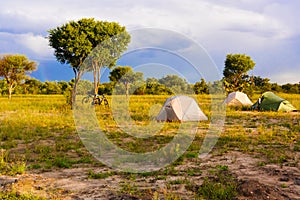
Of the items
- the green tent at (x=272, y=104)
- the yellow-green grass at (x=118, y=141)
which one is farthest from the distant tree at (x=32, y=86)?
the green tent at (x=272, y=104)

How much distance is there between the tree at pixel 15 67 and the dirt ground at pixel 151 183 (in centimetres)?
3813

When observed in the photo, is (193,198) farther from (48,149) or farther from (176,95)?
(176,95)

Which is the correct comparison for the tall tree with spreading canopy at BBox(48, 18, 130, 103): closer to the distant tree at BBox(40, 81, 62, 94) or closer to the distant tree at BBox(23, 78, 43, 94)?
the distant tree at BBox(23, 78, 43, 94)

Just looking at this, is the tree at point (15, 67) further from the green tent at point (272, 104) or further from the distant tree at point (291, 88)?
the distant tree at point (291, 88)

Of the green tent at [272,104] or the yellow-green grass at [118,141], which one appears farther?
the green tent at [272,104]

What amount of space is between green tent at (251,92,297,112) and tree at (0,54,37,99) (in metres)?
33.1

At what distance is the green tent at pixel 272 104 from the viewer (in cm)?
1905

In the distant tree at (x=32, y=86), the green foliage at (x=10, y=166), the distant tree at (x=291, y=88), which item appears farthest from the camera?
the distant tree at (x=32, y=86)

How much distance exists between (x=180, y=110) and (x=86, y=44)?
1340cm

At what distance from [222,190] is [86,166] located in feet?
11.6

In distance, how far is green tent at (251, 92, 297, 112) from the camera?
750 inches

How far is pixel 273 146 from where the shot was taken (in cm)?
931

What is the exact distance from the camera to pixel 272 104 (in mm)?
19312

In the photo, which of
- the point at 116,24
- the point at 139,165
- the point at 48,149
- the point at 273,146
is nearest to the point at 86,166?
the point at 139,165
